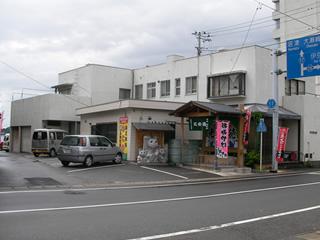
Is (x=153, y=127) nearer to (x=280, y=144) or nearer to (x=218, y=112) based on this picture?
(x=218, y=112)

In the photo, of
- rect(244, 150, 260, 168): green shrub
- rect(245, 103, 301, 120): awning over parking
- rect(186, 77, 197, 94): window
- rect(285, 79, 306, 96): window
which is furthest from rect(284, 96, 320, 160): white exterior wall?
rect(186, 77, 197, 94): window

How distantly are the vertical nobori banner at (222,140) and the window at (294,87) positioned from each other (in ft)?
33.1

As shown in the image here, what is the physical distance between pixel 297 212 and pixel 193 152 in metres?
12.9

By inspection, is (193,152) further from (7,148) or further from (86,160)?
(7,148)

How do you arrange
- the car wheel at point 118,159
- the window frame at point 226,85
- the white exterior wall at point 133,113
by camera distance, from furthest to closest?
the window frame at point 226,85, the white exterior wall at point 133,113, the car wheel at point 118,159

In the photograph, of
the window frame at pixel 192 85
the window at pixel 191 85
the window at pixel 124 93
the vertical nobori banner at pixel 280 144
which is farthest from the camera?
the window at pixel 124 93

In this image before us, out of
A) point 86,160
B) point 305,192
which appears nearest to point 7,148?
point 86,160

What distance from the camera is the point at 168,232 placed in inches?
254

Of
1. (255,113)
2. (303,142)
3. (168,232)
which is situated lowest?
(168,232)

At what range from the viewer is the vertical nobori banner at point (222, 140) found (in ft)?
61.4

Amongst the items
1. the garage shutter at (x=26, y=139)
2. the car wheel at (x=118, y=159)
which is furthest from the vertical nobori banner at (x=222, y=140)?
the garage shutter at (x=26, y=139)

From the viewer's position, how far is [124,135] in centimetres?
2227

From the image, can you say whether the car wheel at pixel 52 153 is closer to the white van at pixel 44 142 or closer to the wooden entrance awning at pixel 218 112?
the white van at pixel 44 142

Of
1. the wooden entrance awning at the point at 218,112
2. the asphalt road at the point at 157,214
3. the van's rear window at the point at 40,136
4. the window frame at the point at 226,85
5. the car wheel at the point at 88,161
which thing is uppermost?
the window frame at the point at 226,85
